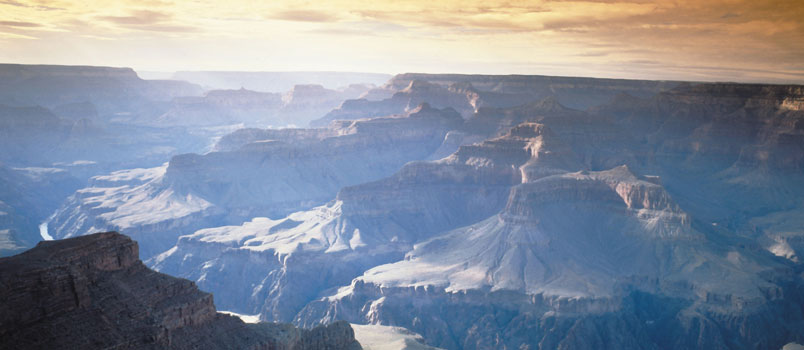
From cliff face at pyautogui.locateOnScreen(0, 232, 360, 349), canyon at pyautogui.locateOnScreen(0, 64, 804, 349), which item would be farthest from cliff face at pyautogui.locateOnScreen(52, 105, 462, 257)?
cliff face at pyautogui.locateOnScreen(0, 232, 360, 349)

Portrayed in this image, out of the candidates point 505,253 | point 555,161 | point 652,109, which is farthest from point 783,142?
point 505,253

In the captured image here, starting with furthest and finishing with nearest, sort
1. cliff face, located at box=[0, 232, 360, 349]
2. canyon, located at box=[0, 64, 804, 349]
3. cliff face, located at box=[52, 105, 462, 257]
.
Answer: cliff face, located at box=[52, 105, 462, 257] → canyon, located at box=[0, 64, 804, 349] → cliff face, located at box=[0, 232, 360, 349]

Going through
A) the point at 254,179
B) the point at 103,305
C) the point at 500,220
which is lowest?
the point at 254,179

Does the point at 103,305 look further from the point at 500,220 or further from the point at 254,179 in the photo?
the point at 254,179

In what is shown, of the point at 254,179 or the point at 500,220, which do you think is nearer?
the point at 500,220

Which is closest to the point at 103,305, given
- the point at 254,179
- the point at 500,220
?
the point at 500,220

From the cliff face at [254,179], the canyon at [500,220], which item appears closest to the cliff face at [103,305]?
the canyon at [500,220]

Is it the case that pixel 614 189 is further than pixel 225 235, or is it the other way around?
pixel 225 235

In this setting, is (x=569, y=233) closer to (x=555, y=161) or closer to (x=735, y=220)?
(x=555, y=161)

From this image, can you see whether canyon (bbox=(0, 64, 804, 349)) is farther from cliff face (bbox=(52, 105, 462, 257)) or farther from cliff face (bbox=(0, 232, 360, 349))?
cliff face (bbox=(0, 232, 360, 349))
